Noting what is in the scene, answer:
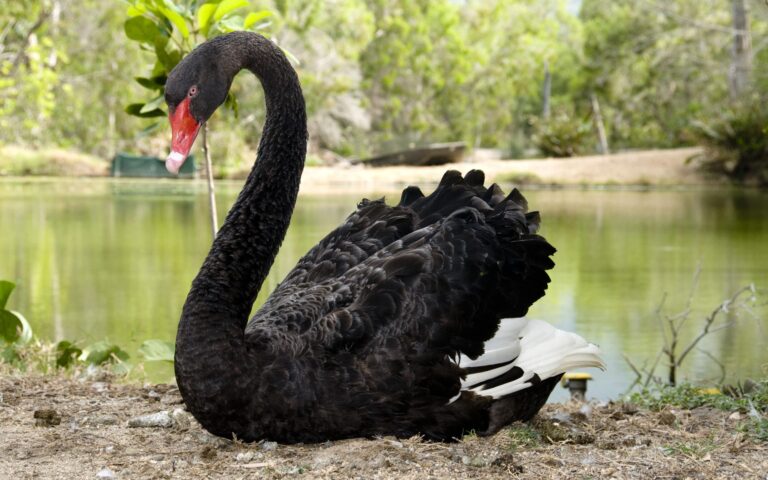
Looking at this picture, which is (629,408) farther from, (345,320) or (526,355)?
(345,320)

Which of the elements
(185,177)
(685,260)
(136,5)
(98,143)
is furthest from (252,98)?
(136,5)

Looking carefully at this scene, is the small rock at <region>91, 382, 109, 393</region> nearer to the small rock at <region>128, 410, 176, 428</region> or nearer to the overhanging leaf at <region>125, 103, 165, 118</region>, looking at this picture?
the small rock at <region>128, 410, 176, 428</region>

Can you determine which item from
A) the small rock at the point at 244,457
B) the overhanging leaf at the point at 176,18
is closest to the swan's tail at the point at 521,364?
the small rock at the point at 244,457

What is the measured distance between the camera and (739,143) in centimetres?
2019

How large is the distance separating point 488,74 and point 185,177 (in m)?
27.2

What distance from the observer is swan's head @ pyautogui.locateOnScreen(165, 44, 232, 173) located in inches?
100

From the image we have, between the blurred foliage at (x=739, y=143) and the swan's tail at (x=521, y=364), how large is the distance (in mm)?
18097

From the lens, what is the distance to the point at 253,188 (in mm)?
3035

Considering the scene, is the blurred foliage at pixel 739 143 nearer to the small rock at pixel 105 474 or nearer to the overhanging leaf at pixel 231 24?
the overhanging leaf at pixel 231 24

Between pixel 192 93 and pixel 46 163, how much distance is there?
26513 millimetres

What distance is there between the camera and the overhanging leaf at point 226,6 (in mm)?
4004

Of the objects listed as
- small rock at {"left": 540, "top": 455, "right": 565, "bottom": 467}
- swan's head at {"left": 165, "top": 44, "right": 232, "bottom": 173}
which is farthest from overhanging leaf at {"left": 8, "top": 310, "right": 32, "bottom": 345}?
small rock at {"left": 540, "top": 455, "right": 565, "bottom": 467}

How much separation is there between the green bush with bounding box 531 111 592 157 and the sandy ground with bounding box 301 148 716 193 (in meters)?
2.74

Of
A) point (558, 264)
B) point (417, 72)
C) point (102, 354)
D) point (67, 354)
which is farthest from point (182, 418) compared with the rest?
point (417, 72)
